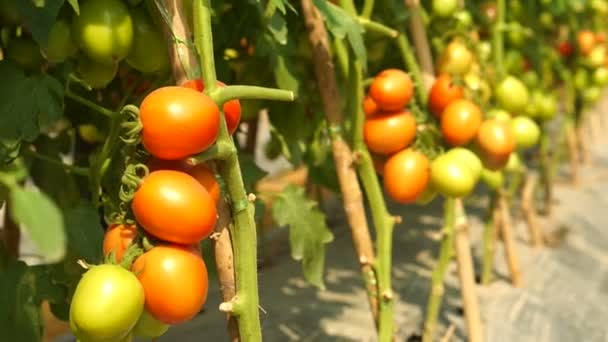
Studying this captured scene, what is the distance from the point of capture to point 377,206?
4.06 ft

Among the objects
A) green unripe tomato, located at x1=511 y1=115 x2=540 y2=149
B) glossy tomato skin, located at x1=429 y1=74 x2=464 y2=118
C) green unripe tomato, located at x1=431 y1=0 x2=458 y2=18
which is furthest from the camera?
green unripe tomato, located at x1=511 y1=115 x2=540 y2=149

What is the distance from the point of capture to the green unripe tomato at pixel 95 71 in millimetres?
817

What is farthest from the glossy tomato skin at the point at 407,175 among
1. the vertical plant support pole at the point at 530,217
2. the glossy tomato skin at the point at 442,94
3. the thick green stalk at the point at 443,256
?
the vertical plant support pole at the point at 530,217

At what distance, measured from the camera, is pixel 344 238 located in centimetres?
245

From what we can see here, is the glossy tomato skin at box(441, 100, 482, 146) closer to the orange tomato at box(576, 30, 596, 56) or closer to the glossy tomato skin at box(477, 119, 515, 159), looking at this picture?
the glossy tomato skin at box(477, 119, 515, 159)

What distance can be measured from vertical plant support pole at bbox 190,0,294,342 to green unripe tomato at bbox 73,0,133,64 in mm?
73

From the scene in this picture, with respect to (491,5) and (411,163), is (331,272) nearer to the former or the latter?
(491,5)

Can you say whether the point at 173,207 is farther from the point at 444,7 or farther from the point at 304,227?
the point at 444,7

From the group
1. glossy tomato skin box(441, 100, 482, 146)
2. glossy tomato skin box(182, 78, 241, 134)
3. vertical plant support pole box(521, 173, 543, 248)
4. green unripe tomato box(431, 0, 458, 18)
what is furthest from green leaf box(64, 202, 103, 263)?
vertical plant support pole box(521, 173, 543, 248)

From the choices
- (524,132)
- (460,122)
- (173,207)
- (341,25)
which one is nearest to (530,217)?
(524,132)

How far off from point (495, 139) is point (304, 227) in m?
0.35

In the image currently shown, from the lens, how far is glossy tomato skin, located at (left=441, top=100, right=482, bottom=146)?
122 cm

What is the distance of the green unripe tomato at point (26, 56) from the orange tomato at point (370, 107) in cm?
53

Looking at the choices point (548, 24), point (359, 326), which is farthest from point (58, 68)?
point (548, 24)
